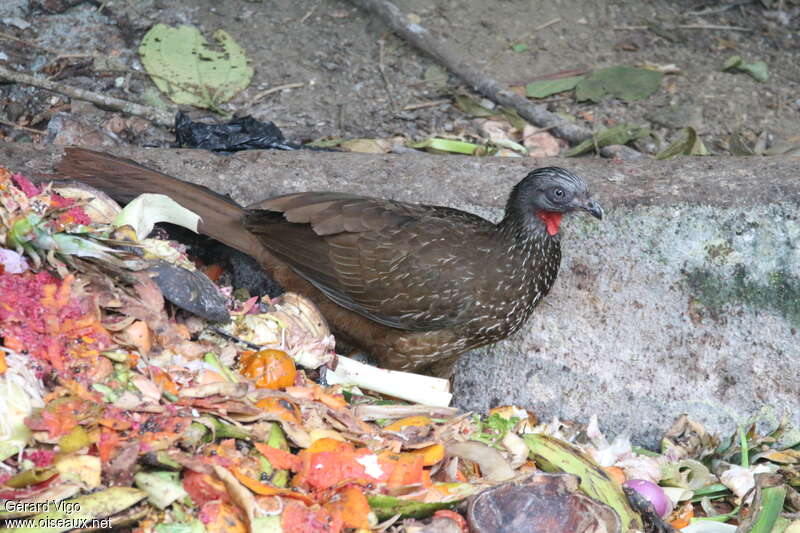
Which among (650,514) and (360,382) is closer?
(650,514)

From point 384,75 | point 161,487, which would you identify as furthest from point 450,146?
point 161,487

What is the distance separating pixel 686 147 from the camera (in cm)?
506

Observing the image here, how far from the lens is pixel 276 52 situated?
612 centimetres

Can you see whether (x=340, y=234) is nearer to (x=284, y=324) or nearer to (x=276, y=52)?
(x=284, y=324)

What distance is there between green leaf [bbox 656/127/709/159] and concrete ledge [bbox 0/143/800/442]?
0.71 meters

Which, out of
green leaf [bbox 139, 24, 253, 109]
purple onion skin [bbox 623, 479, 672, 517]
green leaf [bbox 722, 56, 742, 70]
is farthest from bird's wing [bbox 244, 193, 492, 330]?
green leaf [bbox 722, 56, 742, 70]

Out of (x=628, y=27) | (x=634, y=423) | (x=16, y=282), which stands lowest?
(x=634, y=423)

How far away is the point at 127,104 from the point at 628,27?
11.0 feet

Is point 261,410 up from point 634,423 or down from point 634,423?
up

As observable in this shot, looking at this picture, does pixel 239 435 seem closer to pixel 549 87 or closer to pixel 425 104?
pixel 425 104

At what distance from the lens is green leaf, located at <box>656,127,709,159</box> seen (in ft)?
16.5

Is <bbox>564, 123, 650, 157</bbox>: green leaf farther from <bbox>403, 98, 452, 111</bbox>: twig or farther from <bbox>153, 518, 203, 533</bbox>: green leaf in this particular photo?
<bbox>153, 518, 203, 533</bbox>: green leaf

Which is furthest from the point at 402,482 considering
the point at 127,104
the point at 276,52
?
the point at 276,52

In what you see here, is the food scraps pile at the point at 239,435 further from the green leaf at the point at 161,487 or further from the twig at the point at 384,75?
the twig at the point at 384,75
